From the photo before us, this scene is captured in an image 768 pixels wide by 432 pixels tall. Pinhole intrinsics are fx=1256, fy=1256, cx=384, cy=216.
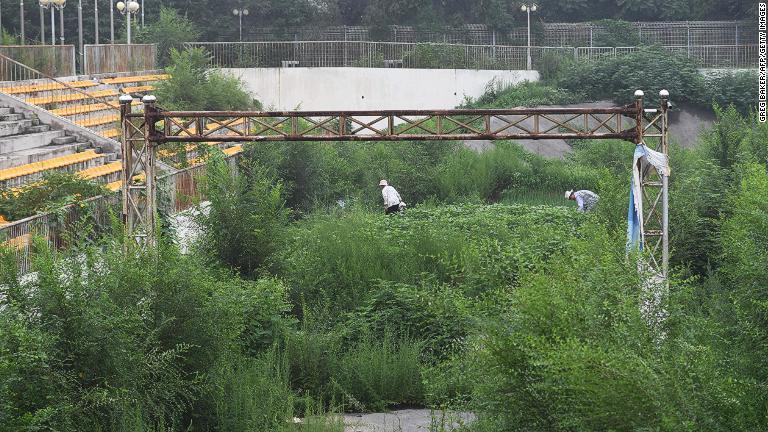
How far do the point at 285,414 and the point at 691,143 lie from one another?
107 feet

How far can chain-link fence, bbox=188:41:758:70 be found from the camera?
168 feet

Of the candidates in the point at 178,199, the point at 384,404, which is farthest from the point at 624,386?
the point at 178,199

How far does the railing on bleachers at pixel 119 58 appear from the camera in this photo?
42750mm

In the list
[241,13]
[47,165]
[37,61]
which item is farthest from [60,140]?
[241,13]

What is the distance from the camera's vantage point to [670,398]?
480 inches

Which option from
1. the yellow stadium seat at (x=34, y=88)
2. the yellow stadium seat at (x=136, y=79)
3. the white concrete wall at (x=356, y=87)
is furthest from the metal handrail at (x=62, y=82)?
the white concrete wall at (x=356, y=87)

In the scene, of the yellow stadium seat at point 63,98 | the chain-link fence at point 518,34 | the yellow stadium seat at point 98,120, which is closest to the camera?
the yellow stadium seat at point 63,98

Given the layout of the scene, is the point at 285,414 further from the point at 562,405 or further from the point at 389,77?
the point at 389,77

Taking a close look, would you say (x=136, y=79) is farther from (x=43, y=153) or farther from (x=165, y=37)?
(x=43, y=153)

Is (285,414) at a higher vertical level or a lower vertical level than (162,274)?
lower

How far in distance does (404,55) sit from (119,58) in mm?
12623

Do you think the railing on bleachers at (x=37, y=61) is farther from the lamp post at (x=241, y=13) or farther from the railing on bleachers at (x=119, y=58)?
the lamp post at (x=241, y=13)

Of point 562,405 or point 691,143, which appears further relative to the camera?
point 691,143

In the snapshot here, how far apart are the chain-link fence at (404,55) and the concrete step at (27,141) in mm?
16581
